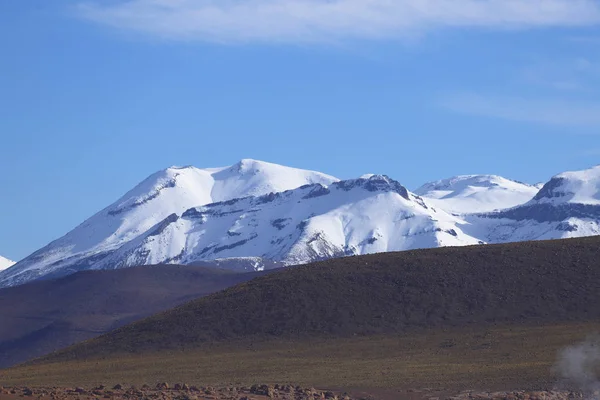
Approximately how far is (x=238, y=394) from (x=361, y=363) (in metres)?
23.2

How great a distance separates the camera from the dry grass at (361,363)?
3110 inches

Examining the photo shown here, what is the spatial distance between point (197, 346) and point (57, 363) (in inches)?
445

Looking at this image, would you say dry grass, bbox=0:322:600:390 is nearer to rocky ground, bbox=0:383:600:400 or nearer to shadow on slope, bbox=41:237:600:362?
rocky ground, bbox=0:383:600:400

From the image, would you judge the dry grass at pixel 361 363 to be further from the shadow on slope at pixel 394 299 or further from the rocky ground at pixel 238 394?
the shadow on slope at pixel 394 299

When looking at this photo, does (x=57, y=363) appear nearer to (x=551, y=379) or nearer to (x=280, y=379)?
(x=280, y=379)

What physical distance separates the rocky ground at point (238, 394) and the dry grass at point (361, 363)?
263cm

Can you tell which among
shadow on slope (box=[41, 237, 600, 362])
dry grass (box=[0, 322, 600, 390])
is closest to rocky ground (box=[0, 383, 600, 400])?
dry grass (box=[0, 322, 600, 390])

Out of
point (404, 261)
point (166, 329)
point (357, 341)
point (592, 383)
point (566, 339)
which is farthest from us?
point (404, 261)

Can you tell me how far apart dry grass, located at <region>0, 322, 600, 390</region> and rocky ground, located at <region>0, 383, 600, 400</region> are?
8.64ft

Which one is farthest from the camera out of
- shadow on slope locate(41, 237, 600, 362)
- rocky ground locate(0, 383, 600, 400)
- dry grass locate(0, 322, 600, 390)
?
shadow on slope locate(41, 237, 600, 362)

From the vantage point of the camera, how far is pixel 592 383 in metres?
71.5

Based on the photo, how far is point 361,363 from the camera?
290 ft

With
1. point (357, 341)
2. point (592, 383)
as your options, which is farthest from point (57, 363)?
point (592, 383)

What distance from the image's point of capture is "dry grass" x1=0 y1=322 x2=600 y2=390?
79.0 meters
